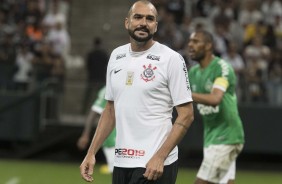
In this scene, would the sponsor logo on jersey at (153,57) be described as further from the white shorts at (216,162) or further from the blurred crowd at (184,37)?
the blurred crowd at (184,37)

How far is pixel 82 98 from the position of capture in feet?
68.0

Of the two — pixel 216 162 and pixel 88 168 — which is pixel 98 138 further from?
pixel 216 162

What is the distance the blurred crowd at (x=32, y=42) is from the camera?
21656 millimetres

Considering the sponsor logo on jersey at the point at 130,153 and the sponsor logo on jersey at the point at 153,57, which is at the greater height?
the sponsor logo on jersey at the point at 153,57

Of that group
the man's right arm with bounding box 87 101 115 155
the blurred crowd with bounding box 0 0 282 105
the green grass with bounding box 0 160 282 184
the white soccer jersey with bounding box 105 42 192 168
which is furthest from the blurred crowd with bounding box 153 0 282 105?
the white soccer jersey with bounding box 105 42 192 168

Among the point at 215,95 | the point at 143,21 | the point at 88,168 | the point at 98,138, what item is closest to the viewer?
the point at 143,21

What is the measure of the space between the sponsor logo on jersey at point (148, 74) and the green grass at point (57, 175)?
30.2 ft

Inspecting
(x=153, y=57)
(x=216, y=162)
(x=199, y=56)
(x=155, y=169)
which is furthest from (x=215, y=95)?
(x=155, y=169)

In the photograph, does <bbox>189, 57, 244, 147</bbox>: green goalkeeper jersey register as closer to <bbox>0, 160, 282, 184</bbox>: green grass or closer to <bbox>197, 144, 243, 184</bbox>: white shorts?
<bbox>197, 144, 243, 184</bbox>: white shorts

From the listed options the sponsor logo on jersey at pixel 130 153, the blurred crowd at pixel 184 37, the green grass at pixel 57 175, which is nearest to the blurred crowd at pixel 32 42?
the blurred crowd at pixel 184 37

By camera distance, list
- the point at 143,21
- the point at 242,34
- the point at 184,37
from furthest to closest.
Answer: the point at 242,34, the point at 184,37, the point at 143,21

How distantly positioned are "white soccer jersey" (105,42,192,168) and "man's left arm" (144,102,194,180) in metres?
0.09

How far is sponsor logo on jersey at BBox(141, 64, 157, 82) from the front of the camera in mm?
7584

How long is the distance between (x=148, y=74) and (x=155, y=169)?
83cm
